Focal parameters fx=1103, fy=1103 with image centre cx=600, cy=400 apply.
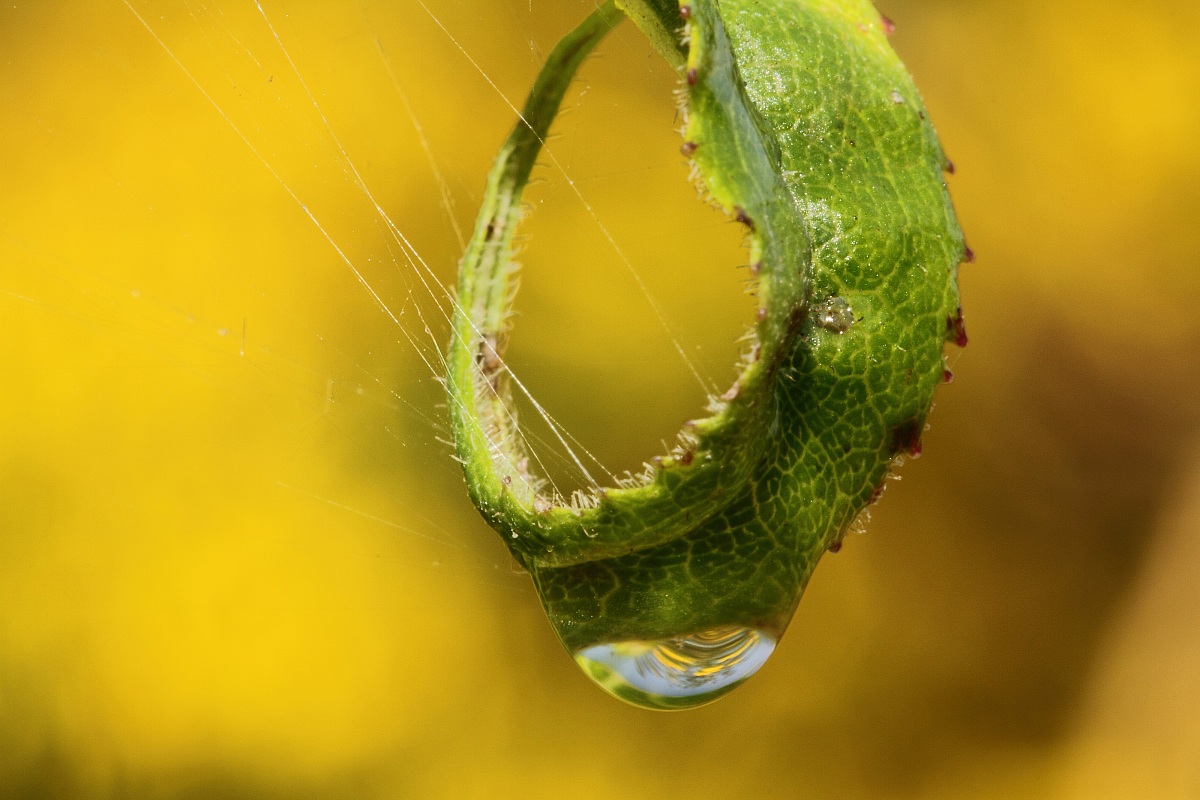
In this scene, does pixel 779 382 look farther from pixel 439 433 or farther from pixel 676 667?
pixel 439 433

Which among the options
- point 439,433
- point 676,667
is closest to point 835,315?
point 676,667

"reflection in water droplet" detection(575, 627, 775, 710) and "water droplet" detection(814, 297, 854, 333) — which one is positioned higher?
"water droplet" detection(814, 297, 854, 333)

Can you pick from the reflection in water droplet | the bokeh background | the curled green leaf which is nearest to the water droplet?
the curled green leaf

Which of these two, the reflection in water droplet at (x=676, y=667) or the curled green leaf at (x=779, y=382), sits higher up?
the curled green leaf at (x=779, y=382)

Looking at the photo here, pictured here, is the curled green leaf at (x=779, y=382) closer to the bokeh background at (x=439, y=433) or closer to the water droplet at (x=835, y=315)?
the water droplet at (x=835, y=315)

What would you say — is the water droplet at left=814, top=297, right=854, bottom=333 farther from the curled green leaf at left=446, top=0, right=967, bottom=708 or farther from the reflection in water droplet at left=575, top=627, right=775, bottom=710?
the reflection in water droplet at left=575, top=627, right=775, bottom=710

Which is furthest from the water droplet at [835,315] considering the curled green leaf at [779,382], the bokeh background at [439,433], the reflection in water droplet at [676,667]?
the bokeh background at [439,433]
